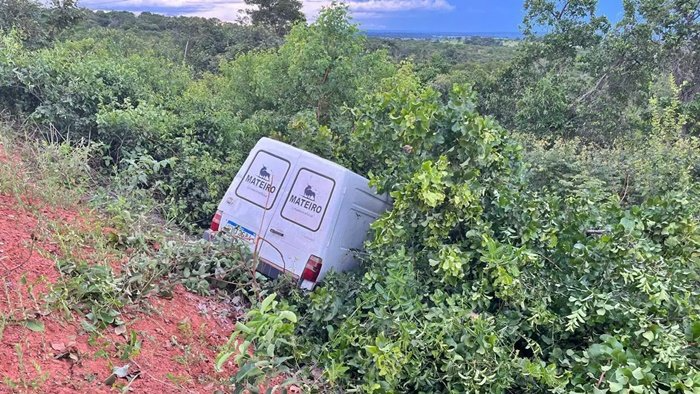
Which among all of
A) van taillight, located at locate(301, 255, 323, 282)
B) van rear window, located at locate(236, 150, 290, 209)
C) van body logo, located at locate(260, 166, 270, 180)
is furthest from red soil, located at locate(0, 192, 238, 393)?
van body logo, located at locate(260, 166, 270, 180)

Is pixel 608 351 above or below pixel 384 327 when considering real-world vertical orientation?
above

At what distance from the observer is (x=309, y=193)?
17.7ft

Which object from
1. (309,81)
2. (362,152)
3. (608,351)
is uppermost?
(309,81)

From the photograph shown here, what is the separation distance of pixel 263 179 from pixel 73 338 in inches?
114

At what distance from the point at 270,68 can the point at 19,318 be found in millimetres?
7360

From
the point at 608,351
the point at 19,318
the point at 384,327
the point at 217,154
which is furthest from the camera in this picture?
the point at 217,154

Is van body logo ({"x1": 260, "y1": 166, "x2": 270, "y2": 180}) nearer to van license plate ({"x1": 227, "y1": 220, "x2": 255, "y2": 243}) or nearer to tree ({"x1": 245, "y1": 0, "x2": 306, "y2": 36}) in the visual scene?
van license plate ({"x1": 227, "y1": 220, "x2": 255, "y2": 243})

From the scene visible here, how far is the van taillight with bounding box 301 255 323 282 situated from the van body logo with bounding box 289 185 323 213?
0.52 meters

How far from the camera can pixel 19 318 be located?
2963 mm

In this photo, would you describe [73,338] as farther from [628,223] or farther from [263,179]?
[628,223]

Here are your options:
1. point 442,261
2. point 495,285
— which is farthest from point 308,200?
point 495,285

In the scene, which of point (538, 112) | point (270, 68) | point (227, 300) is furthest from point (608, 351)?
point (538, 112)

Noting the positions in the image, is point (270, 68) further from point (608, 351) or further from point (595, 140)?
point (595, 140)

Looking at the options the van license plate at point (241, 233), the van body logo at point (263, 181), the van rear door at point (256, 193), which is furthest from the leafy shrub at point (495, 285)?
the van body logo at point (263, 181)
